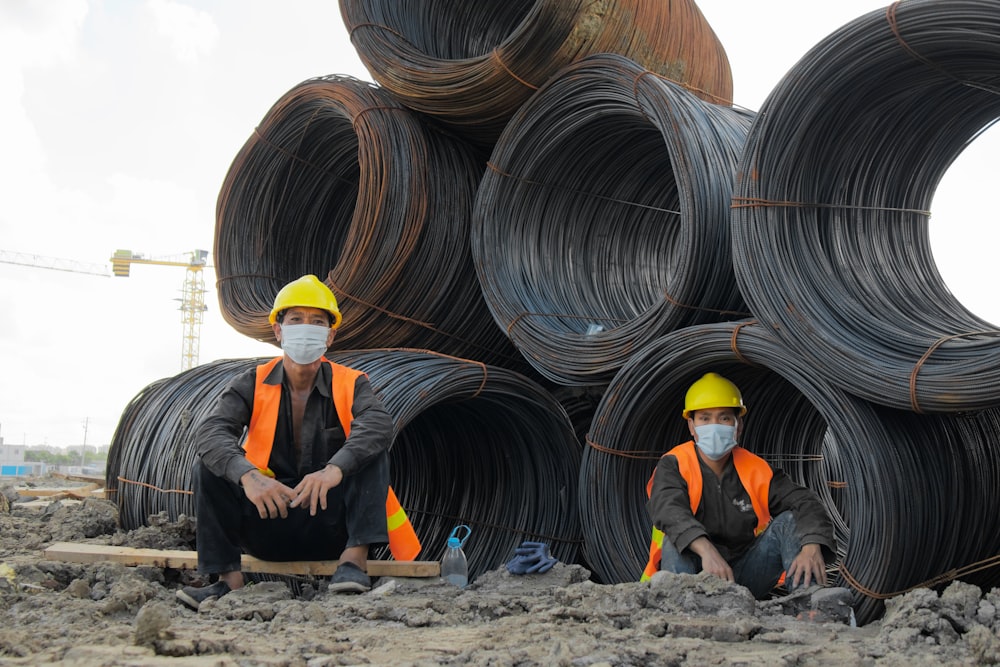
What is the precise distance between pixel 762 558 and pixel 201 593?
2.10 meters

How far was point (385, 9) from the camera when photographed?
579 centimetres

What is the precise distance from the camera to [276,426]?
3822 millimetres

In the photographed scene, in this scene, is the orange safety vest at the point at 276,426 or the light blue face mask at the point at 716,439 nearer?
the orange safety vest at the point at 276,426

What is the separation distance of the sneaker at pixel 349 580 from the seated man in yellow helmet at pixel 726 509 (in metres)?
1.13

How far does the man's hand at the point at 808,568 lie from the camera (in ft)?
11.5

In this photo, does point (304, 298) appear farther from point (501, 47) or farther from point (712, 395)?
point (501, 47)

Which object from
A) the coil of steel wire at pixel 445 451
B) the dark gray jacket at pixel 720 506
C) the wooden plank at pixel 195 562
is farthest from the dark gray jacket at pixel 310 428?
the dark gray jacket at pixel 720 506

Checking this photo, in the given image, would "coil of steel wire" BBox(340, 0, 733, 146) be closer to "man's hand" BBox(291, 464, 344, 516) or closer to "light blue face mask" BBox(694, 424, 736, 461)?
"light blue face mask" BBox(694, 424, 736, 461)

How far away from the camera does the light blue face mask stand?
3.96 m

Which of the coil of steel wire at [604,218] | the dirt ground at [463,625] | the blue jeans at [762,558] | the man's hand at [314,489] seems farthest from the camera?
the coil of steel wire at [604,218]

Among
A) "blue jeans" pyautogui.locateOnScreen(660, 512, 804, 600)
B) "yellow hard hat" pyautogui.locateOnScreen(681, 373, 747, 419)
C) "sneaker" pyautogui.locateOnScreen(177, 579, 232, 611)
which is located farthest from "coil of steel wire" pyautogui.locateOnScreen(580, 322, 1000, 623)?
"sneaker" pyautogui.locateOnScreen(177, 579, 232, 611)

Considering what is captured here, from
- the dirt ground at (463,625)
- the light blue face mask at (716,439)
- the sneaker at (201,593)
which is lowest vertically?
the sneaker at (201,593)

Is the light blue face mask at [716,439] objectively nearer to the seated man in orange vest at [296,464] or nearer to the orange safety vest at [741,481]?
the orange safety vest at [741,481]

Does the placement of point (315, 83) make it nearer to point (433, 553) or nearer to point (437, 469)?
point (437, 469)
